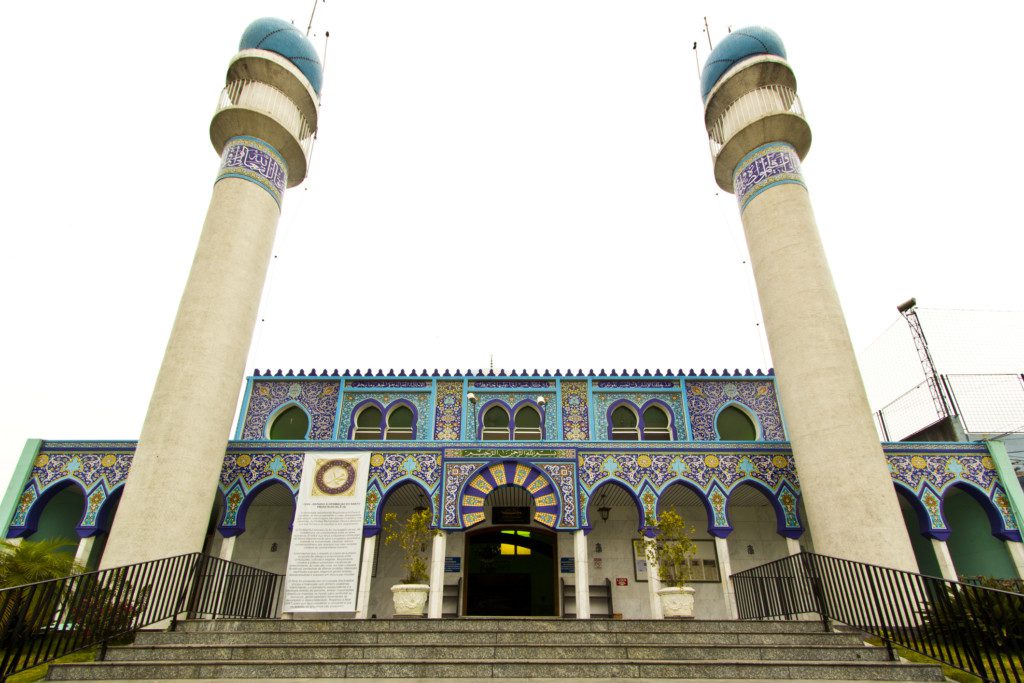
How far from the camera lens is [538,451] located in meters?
13.2

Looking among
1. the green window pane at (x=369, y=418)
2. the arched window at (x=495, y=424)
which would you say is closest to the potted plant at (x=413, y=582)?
the arched window at (x=495, y=424)

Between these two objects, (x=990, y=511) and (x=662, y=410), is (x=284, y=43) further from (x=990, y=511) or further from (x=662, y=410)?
(x=990, y=511)

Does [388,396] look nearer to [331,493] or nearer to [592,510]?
[331,493]

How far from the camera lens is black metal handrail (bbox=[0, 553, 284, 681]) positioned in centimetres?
623

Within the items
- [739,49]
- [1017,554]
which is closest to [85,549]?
[1017,554]

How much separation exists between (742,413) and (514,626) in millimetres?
9428

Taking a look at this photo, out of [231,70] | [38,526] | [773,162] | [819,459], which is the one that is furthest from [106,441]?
[773,162]

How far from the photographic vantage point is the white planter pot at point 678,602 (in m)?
11.0

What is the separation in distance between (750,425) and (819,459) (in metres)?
3.47

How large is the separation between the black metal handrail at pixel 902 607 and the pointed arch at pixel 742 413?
384cm

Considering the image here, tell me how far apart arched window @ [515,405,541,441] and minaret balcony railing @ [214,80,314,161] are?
29.1 ft

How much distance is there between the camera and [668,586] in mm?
11508

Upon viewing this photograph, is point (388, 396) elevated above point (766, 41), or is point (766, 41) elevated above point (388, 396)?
point (766, 41)

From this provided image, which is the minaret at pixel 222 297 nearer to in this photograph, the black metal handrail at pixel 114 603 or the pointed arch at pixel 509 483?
the black metal handrail at pixel 114 603
